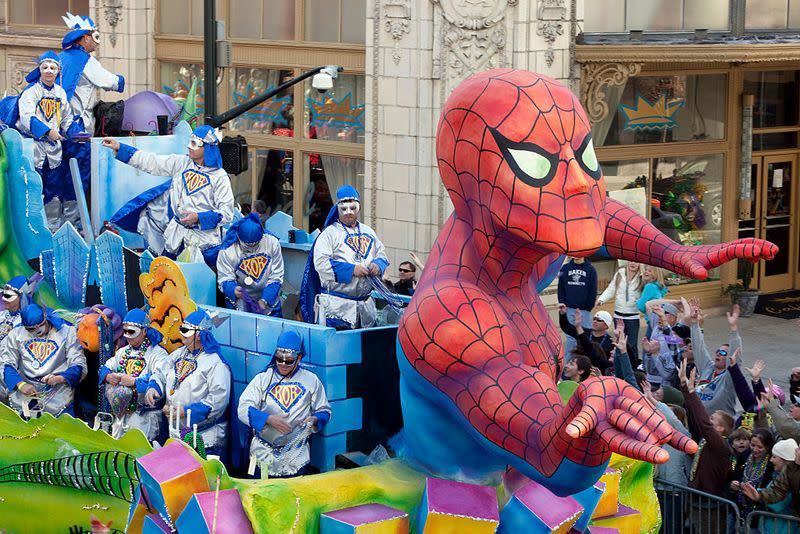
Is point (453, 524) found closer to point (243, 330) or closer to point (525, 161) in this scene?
point (525, 161)

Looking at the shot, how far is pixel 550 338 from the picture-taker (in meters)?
7.73

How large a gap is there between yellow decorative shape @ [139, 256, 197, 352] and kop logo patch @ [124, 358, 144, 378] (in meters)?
0.34

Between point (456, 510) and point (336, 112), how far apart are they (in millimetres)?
13541

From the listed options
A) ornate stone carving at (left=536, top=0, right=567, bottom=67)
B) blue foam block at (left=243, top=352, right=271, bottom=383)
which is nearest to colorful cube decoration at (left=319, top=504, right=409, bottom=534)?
blue foam block at (left=243, top=352, right=271, bottom=383)

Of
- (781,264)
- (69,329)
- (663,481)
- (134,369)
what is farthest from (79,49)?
(781,264)

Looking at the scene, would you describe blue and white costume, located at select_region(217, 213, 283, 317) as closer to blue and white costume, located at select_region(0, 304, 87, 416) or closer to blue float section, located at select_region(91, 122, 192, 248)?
blue and white costume, located at select_region(0, 304, 87, 416)

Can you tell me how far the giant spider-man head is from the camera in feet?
22.4

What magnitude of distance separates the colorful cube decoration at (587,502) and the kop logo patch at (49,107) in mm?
6023

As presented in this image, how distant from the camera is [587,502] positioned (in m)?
7.93

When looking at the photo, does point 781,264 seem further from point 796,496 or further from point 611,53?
point 796,496

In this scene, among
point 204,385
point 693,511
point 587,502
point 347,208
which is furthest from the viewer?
point 693,511

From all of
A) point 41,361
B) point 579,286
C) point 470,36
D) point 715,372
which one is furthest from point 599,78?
point 41,361

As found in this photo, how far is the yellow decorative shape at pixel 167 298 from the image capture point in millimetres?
9398

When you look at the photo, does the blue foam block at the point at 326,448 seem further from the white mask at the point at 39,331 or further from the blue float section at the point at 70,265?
the blue float section at the point at 70,265
